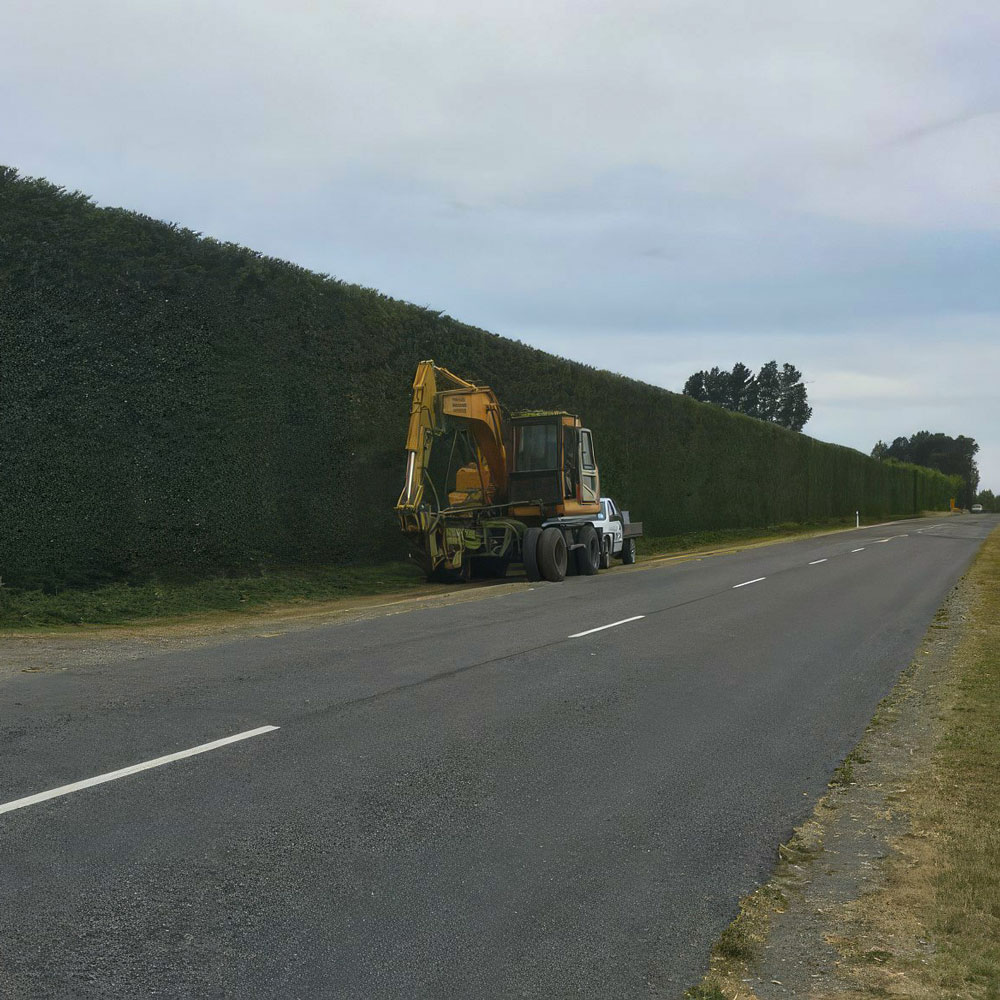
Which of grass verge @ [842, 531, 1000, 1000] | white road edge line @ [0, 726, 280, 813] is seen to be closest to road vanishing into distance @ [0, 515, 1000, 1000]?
white road edge line @ [0, 726, 280, 813]

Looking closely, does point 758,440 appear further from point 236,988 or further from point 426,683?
point 236,988

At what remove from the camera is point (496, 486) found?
23984mm

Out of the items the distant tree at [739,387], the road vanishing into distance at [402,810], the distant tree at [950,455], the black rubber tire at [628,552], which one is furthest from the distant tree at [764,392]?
the road vanishing into distance at [402,810]

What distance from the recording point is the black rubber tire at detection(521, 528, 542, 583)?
22375 millimetres

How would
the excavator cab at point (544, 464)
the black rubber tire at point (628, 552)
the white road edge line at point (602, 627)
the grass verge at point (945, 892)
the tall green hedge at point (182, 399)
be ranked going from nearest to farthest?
the grass verge at point (945, 892), the white road edge line at point (602, 627), the tall green hedge at point (182, 399), the excavator cab at point (544, 464), the black rubber tire at point (628, 552)

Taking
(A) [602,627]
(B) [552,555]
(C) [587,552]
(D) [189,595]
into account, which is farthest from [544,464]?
(A) [602,627]

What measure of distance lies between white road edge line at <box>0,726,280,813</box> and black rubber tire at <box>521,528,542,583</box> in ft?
49.0

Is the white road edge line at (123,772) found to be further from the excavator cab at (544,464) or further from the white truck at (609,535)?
the white truck at (609,535)

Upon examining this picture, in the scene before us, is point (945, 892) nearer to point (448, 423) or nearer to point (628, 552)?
point (448, 423)

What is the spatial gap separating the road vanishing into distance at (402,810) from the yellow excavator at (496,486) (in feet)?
30.2

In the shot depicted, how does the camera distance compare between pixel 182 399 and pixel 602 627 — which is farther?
pixel 182 399

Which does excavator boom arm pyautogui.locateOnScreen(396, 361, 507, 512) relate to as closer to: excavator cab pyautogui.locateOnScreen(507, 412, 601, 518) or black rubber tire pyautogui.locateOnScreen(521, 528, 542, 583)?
excavator cab pyautogui.locateOnScreen(507, 412, 601, 518)

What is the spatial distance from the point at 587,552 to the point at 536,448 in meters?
2.96

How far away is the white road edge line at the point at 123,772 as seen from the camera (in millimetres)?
5664
